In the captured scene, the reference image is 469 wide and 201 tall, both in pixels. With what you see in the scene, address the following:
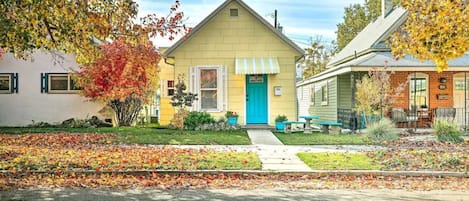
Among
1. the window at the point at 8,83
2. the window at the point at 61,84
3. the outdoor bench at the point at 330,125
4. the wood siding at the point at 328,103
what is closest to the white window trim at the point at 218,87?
the outdoor bench at the point at 330,125

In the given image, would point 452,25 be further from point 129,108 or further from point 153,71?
point 129,108

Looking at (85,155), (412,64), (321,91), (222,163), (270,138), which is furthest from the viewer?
(321,91)

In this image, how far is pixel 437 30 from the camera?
8586mm

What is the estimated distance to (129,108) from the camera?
1986 centimetres

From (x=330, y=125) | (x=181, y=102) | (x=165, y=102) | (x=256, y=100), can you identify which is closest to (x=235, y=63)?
(x=256, y=100)

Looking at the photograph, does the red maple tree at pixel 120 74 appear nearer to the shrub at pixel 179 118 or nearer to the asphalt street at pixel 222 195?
the shrub at pixel 179 118

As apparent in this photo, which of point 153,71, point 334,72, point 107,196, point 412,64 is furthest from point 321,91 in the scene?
point 107,196

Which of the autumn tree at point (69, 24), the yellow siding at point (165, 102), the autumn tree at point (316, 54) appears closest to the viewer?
the autumn tree at point (69, 24)

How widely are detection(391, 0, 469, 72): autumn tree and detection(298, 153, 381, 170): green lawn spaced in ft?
8.38

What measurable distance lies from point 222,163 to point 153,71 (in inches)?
384

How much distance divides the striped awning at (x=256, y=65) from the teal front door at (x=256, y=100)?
0.67m

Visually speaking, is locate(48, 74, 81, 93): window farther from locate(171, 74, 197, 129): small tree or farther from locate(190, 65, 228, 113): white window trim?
locate(190, 65, 228, 113): white window trim

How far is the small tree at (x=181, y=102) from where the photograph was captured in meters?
17.9

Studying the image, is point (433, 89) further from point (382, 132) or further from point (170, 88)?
point (170, 88)
